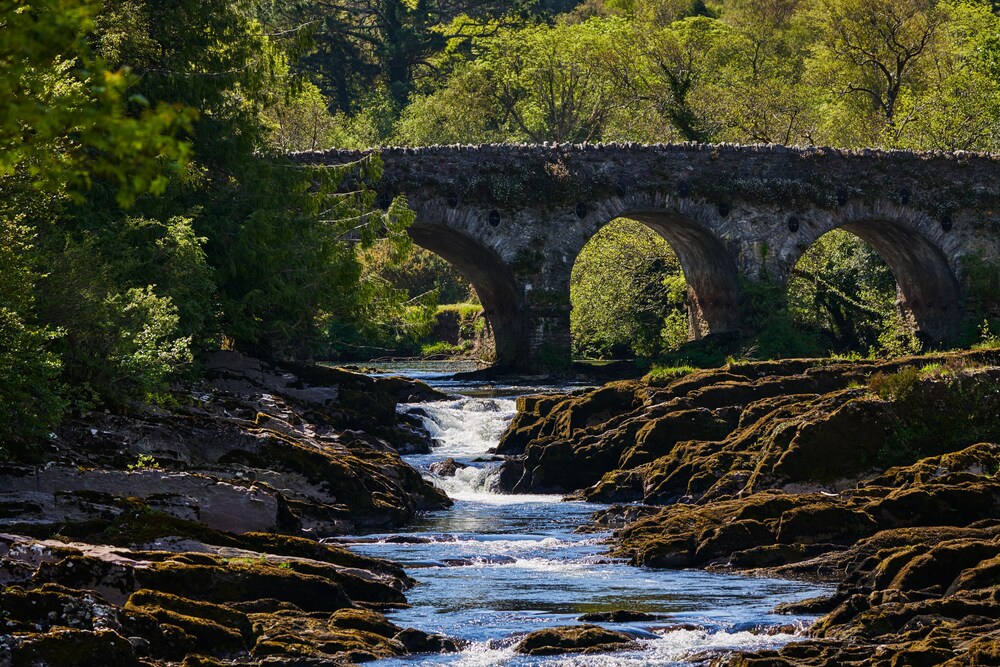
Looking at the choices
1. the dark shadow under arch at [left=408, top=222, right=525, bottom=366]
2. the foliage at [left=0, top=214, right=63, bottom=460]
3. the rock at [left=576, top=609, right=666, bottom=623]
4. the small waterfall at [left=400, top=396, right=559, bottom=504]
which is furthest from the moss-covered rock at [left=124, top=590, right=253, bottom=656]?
the dark shadow under arch at [left=408, top=222, right=525, bottom=366]

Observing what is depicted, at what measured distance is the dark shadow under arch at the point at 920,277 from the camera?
4634 centimetres

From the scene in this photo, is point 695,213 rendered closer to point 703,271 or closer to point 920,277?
point 703,271

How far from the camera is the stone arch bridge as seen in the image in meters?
42.0

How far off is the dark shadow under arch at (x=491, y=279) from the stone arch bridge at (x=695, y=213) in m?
0.07

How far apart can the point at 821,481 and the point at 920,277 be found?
28602mm

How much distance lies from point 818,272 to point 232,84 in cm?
2462

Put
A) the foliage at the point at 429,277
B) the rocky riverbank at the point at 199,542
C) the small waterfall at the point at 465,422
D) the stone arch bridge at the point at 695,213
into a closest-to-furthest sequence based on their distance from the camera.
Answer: the rocky riverbank at the point at 199,542
the small waterfall at the point at 465,422
the stone arch bridge at the point at 695,213
the foliage at the point at 429,277

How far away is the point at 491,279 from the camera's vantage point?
45344 mm

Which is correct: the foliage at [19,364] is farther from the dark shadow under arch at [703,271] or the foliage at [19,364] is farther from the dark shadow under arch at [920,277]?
the dark shadow under arch at [920,277]

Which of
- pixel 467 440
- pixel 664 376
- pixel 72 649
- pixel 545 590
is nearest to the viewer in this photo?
pixel 72 649

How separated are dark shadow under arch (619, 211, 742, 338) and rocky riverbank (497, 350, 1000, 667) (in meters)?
15.3

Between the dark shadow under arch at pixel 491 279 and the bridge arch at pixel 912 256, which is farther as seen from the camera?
the bridge arch at pixel 912 256

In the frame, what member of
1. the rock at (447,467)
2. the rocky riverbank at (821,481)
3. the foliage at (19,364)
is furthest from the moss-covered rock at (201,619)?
the rock at (447,467)

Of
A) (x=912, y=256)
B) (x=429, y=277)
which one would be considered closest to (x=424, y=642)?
(x=912, y=256)
